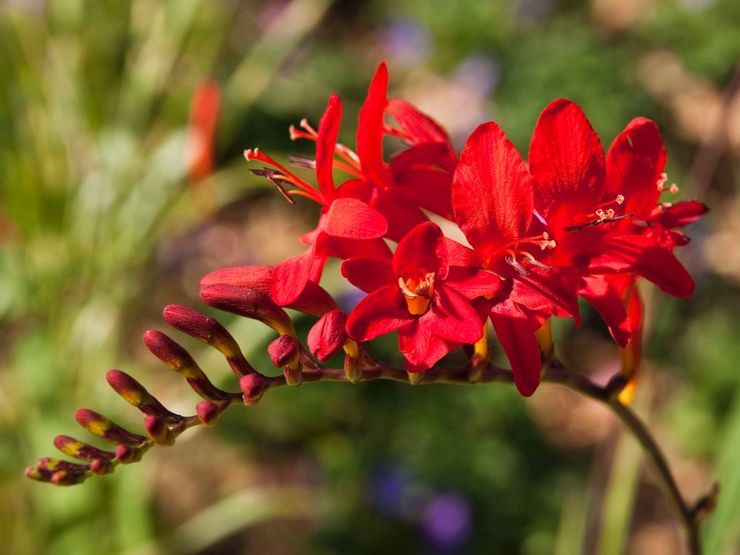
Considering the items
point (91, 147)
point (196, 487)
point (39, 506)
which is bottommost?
point (196, 487)

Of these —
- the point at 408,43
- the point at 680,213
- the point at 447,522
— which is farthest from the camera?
the point at 408,43

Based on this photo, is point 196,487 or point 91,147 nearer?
point 196,487

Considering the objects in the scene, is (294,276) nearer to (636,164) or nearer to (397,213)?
(397,213)

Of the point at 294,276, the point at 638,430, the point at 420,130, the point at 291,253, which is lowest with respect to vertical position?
the point at 291,253

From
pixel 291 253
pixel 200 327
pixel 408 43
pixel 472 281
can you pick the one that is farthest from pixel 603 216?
pixel 408 43

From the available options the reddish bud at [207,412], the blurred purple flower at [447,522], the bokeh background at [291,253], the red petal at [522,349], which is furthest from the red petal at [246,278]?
the blurred purple flower at [447,522]

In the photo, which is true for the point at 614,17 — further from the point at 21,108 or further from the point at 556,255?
the point at 556,255

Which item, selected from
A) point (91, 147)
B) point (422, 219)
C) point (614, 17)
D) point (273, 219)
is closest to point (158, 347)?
point (422, 219)
